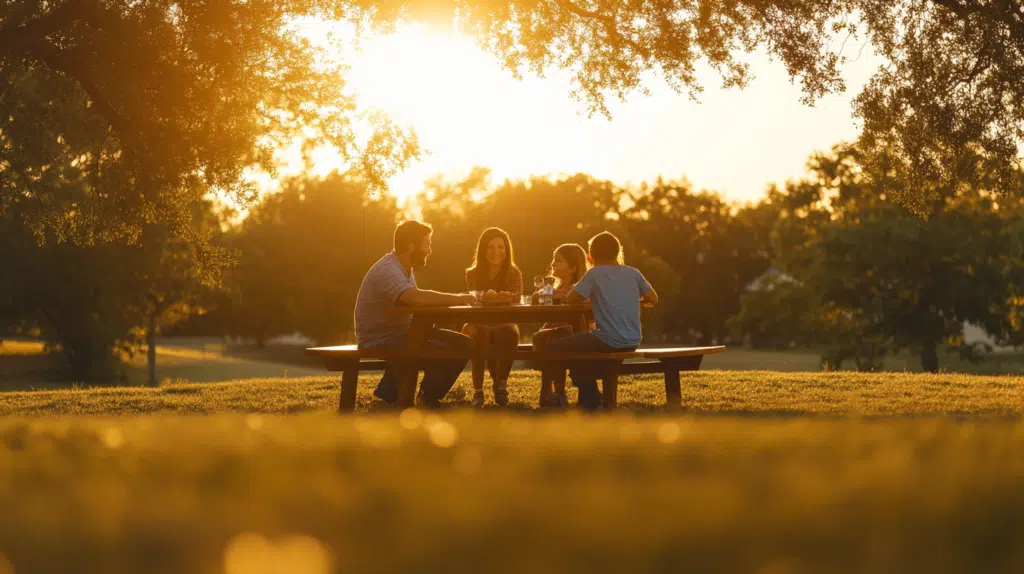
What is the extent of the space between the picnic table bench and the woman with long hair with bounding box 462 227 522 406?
10.9 inches

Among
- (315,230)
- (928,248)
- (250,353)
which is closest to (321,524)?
(928,248)

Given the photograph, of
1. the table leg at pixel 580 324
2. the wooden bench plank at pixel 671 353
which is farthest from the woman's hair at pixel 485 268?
the wooden bench plank at pixel 671 353

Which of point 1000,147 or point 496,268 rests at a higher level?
point 1000,147

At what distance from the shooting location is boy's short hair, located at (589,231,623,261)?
11.4 m

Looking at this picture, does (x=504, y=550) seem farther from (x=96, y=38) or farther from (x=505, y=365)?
(x=96, y=38)

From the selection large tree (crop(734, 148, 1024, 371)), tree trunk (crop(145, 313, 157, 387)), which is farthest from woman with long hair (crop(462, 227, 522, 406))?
tree trunk (crop(145, 313, 157, 387))

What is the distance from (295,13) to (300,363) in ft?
207

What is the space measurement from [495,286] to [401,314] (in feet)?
5.93

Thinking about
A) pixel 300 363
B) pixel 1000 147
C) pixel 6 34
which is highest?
pixel 6 34

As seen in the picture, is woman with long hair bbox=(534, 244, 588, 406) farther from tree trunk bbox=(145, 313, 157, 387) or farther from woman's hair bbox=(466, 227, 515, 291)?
tree trunk bbox=(145, 313, 157, 387)

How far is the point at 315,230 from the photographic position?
77750 millimetres

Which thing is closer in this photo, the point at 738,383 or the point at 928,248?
the point at 738,383

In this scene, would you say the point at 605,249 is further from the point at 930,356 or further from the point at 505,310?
the point at 930,356

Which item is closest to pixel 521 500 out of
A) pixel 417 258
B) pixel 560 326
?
pixel 417 258
